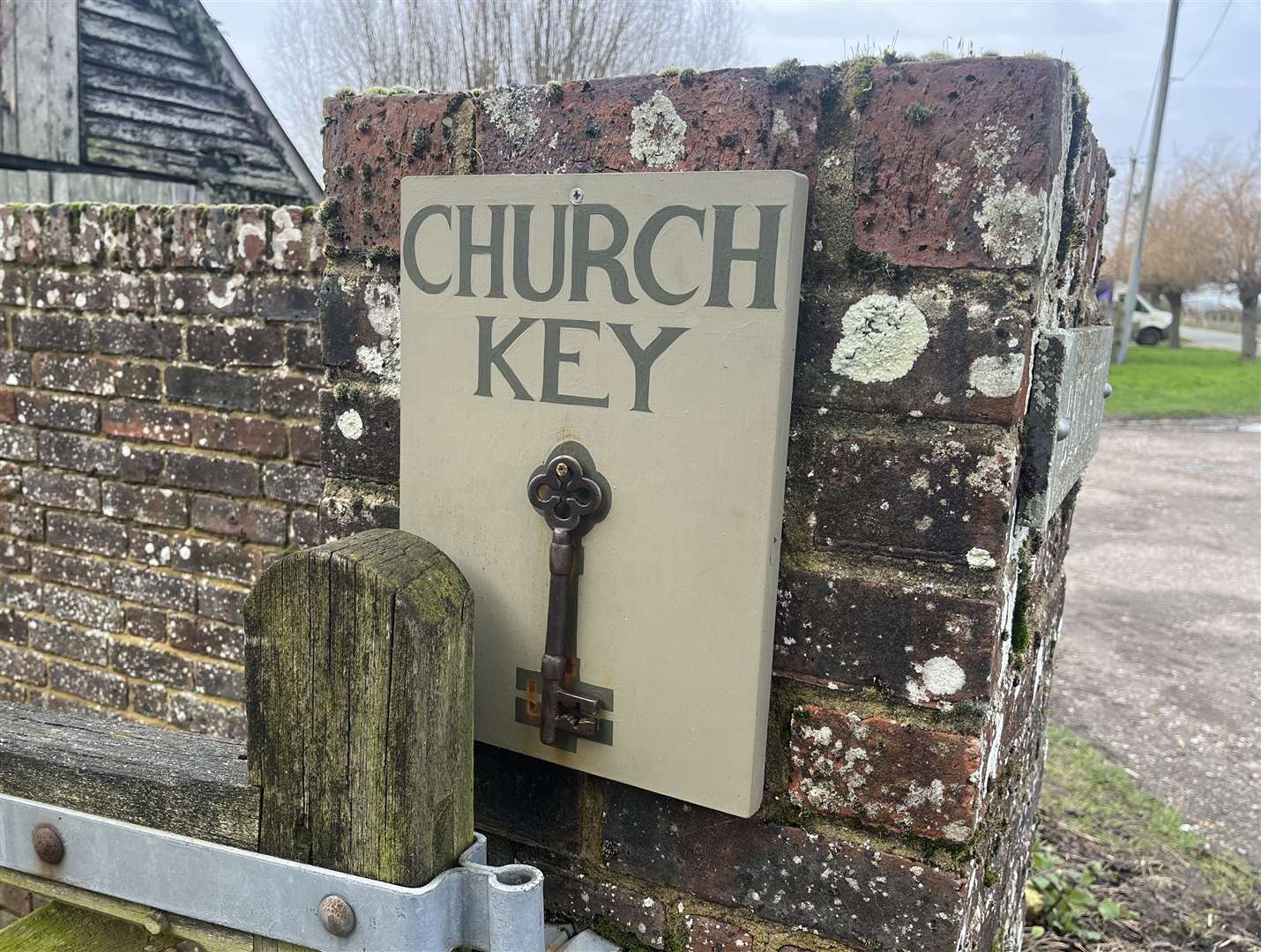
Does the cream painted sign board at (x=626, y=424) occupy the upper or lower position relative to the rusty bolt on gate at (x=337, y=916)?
upper

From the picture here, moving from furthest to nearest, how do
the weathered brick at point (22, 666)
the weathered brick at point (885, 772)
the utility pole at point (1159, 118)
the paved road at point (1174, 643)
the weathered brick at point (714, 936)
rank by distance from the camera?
the utility pole at point (1159, 118)
the paved road at point (1174, 643)
the weathered brick at point (22, 666)
the weathered brick at point (714, 936)
the weathered brick at point (885, 772)

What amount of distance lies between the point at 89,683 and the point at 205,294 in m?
1.20

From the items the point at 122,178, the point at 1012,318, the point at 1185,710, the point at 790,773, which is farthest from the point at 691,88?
the point at 122,178

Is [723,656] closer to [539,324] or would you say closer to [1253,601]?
[539,324]

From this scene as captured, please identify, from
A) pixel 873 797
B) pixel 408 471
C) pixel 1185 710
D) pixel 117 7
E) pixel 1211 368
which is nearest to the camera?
pixel 873 797

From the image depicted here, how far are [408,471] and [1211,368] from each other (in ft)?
79.1

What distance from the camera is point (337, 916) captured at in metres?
0.90

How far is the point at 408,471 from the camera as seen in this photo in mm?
1147

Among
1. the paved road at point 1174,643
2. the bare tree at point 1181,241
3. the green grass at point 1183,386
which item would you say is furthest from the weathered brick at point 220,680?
the bare tree at point 1181,241

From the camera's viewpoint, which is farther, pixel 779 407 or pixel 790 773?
pixel 790 773

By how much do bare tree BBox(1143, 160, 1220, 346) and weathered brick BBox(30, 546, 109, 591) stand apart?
1112 inches

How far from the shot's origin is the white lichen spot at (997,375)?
914mm

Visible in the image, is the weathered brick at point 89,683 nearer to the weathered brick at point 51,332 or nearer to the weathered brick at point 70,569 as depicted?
the weathered brick at point 70,569

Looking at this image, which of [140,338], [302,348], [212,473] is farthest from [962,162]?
[140,338]
